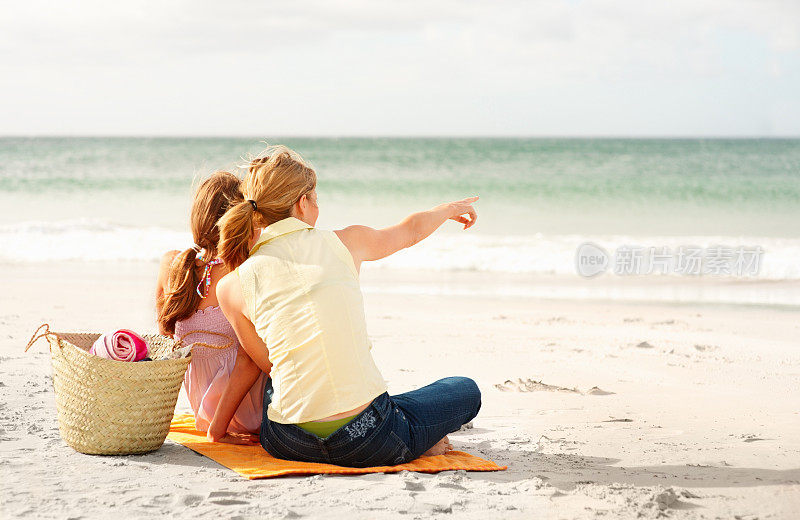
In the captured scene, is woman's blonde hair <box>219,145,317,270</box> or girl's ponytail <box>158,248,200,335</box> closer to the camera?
woman's blonde hair <box>219,145,317,270</box>

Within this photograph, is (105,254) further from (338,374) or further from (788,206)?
(788,206)

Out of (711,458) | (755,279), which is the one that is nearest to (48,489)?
(711,458)

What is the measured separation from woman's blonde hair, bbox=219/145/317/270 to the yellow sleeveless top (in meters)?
0.06

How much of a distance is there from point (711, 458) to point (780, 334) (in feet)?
10.9

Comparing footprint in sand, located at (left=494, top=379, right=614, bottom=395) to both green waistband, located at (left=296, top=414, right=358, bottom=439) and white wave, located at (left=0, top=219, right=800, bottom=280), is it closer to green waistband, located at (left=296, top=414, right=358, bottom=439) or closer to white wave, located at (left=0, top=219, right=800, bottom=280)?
green waistband, located at (left=296, top=414, right=358, bottom=439)

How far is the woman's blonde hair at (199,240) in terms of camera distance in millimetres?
3531

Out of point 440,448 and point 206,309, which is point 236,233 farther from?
point 440,448

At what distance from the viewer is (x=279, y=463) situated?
10.4 ft

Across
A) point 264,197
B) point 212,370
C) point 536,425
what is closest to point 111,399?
point 212,370

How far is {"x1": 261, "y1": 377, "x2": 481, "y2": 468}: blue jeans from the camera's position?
2.99 metres

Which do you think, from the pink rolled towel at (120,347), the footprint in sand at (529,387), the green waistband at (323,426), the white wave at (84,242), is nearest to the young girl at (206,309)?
the pink rolled towel at (120,347)

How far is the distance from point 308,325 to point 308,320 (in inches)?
0.7

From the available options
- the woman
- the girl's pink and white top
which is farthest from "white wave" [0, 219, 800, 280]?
the woman

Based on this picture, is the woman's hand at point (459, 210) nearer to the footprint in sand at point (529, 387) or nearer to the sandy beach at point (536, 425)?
the sandy beach at point (536, 425)
